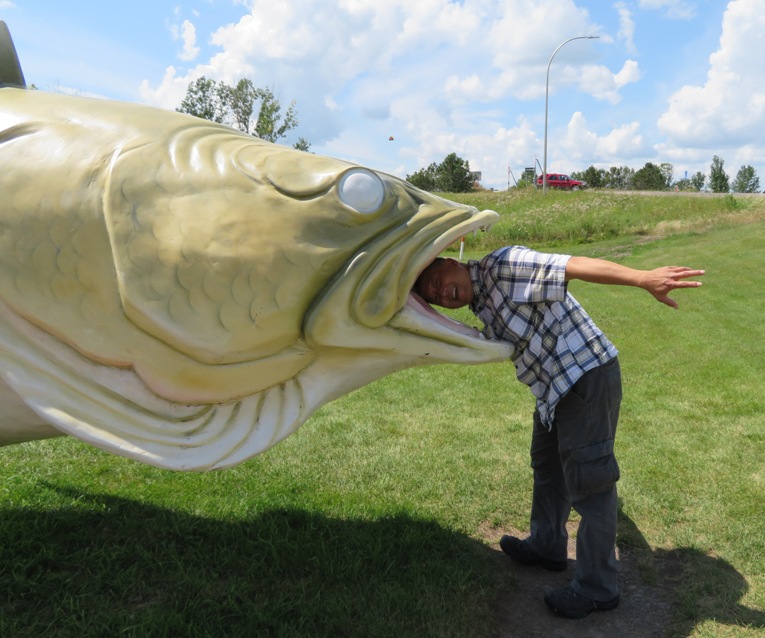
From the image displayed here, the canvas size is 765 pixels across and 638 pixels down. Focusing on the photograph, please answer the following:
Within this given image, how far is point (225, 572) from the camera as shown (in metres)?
3.16

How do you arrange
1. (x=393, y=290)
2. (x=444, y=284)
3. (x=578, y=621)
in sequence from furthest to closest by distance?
(x=578, y=621), (x=444, y=284), (x=393, y=290)

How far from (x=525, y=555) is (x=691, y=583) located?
78 centimetres

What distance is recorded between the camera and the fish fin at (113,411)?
2.10 metres

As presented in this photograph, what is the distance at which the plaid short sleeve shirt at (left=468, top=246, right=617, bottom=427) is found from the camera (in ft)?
8.32

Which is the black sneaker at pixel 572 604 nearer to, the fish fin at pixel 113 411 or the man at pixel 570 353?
the man at pixel 570 353

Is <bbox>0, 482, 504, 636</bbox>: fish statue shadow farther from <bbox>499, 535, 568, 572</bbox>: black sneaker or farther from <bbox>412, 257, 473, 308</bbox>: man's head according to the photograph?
<bbox>412, 257, 473, 308</bbox>: man's head

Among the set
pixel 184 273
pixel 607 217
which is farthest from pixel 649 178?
pixel 184 273

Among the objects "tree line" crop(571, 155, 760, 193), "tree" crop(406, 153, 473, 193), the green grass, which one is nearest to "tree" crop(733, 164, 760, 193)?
"tree line" crop(571, 155, 760, 193)

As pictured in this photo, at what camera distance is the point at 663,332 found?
335 inches

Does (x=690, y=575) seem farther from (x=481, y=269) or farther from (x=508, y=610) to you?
(x=481, y=269)

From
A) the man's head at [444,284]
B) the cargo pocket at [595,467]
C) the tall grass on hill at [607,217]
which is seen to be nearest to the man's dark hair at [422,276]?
the man's head at [444,284]

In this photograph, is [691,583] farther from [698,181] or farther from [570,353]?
[698,181]

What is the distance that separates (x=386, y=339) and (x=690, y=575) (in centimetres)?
217

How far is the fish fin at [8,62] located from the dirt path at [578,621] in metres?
2.91
